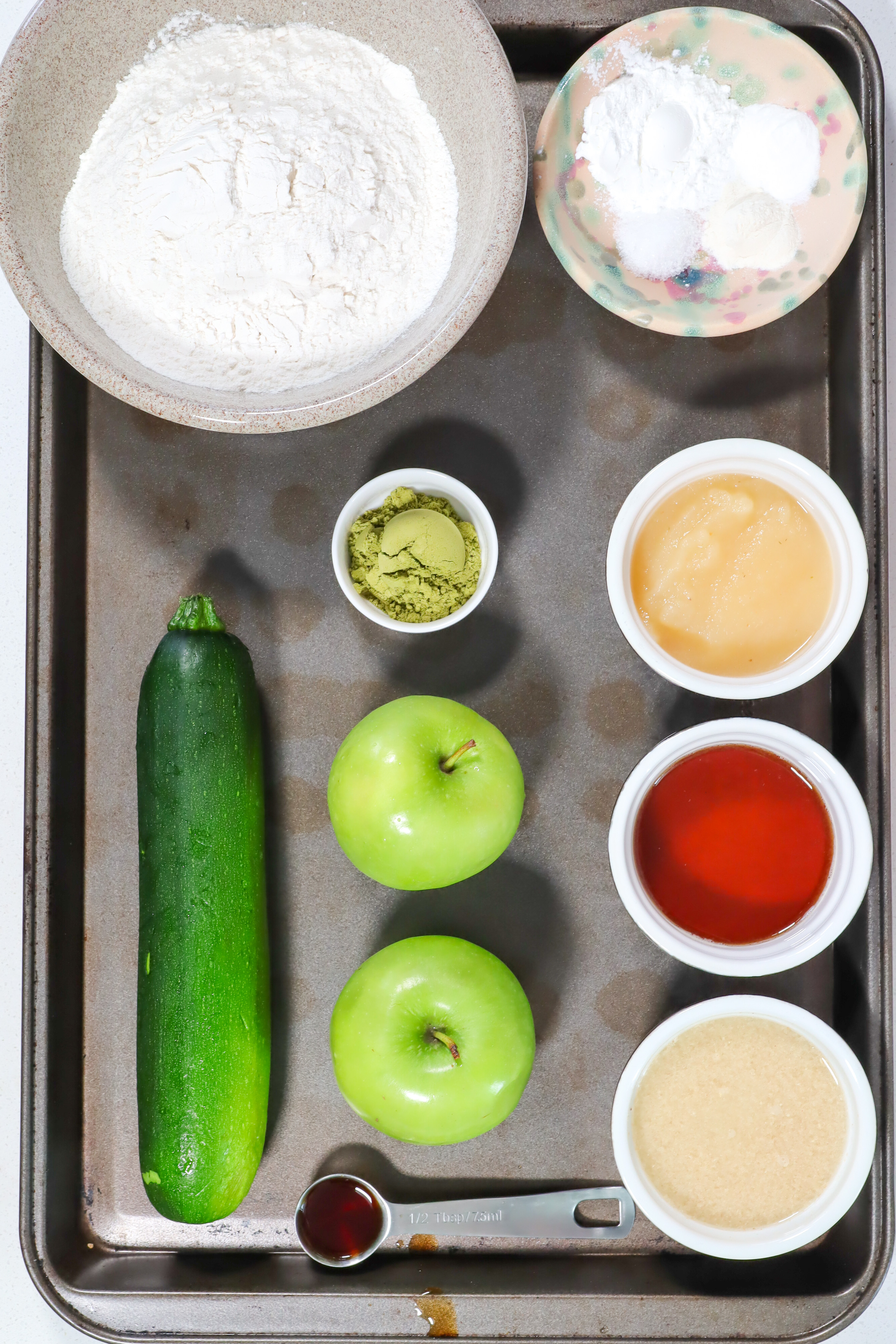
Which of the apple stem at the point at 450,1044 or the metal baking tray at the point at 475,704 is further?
the metal baking tray at the point at 475,704

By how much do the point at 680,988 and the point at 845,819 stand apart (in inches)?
10.9

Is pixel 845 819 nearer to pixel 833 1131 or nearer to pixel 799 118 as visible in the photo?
pixel 833 1131

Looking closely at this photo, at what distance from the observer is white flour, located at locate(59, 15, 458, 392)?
38.3 inches

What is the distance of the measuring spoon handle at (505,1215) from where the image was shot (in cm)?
108

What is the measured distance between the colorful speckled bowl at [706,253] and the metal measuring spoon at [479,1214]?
994mm

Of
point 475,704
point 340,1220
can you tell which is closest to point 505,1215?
point 340,1220

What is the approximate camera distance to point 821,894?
3.47ft

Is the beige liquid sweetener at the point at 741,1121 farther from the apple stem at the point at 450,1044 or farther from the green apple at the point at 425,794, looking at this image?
the green apple at the point at 425,794

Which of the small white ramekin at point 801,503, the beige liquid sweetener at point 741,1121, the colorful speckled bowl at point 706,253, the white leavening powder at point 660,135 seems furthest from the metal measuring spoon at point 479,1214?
the white leavening powder at point 660,135

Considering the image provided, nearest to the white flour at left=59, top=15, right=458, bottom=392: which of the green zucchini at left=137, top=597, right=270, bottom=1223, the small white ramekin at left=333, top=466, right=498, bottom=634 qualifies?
the small white ramekin at left=333, top=466, right=498, bottom=634

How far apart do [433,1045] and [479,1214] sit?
25 cm

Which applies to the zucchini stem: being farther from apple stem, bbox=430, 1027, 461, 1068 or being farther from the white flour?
apple stem, bbox=430, 1027, 461, 1068

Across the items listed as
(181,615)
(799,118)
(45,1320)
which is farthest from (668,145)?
(45,1320)

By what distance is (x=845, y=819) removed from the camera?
1.04 meters
